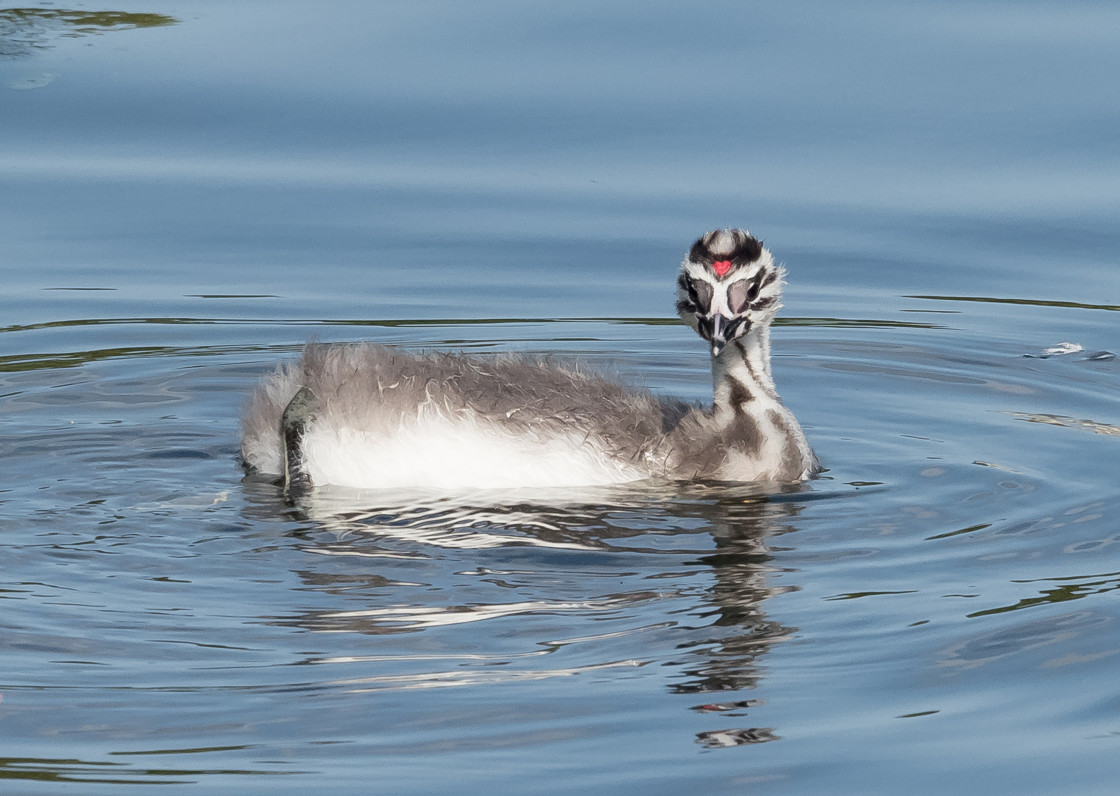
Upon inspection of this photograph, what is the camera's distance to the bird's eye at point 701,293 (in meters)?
8.39

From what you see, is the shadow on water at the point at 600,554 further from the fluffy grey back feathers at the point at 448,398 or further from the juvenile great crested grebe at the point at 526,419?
the fluffy grey back feathers at the point at 448,398

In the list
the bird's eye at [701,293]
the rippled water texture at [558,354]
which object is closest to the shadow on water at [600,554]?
the rippled water texture at [558,354]

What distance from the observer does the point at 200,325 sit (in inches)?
424

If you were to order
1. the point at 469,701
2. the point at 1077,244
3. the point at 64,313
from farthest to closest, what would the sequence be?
the point at 1077,244 → the point at 64,313 → the point at 469,701

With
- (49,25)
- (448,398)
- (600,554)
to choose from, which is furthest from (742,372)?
(49,25)

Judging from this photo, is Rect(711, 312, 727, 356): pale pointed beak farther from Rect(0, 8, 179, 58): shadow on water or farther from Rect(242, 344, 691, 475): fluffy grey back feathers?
Rect(0, 8, 179, 58): shadow on water

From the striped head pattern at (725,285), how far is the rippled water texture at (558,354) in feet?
2.33

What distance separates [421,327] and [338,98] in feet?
9.57

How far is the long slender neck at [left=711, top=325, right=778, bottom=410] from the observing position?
28.8ft

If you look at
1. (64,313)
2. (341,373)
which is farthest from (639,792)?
(64,313)

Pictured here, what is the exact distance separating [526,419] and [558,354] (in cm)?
220

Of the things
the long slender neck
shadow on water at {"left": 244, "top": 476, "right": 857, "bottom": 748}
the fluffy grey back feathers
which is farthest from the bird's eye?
shadow on water at {"left": 244, "top": 476, "right": 857, "bottom": 748}

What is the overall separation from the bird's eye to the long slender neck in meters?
0.39

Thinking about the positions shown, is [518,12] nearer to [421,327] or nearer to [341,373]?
[421,327]
